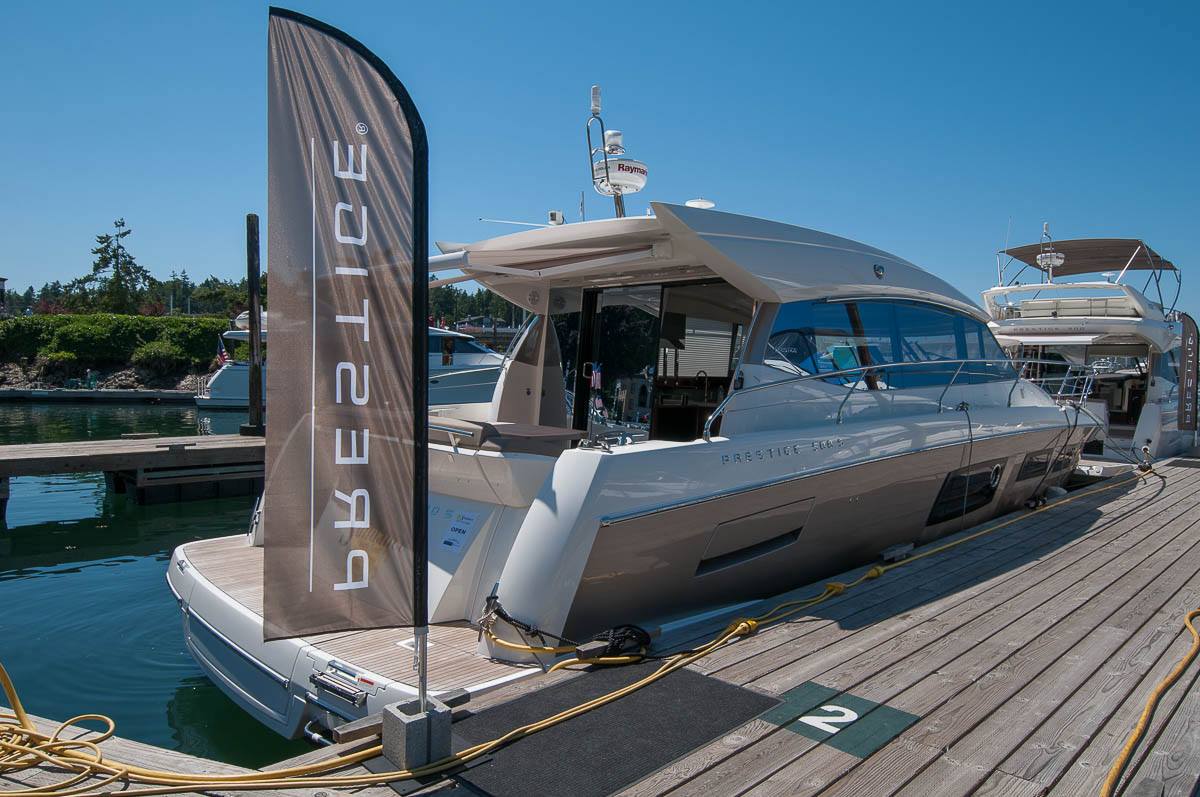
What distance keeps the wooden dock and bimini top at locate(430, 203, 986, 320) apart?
7895mm

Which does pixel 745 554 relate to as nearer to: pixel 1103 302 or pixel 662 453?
pixel 662 453

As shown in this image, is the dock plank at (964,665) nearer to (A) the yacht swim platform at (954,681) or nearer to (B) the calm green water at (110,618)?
(A) the yacht swim platform at (954,681)

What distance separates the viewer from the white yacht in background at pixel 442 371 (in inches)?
835

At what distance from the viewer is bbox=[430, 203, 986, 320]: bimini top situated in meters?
4.61

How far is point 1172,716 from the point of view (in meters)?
3.28

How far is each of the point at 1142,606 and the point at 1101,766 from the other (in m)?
2.41

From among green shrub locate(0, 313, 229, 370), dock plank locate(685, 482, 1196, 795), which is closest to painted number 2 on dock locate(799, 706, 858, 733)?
dock plank locate(685, 482, 1196, 795)

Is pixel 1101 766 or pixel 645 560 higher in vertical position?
pixel 645 560

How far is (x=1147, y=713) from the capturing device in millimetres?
3227

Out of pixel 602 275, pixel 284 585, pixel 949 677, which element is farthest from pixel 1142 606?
pixel 284 585

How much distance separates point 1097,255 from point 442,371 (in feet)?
48.0

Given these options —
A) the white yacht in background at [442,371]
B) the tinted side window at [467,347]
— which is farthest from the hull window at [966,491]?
the tinted side window at [467,347]

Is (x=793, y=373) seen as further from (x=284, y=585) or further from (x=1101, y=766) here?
(x=284, y=585)

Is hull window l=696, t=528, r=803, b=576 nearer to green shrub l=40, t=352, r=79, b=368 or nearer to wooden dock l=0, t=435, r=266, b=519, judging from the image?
wooden dock l=0, t=435, r=266, b=519
